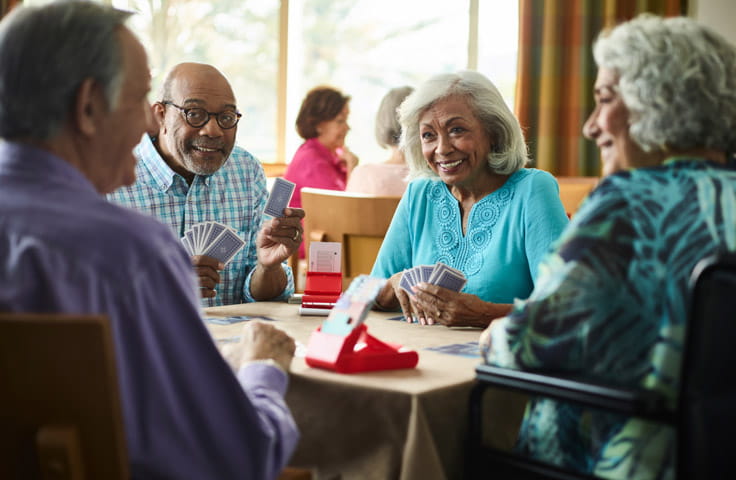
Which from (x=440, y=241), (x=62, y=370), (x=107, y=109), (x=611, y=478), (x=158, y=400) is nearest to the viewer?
(x=62, y=370)

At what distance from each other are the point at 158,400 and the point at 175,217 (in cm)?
163

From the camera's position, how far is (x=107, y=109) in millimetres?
1227

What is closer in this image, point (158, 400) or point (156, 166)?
point (158, 400)

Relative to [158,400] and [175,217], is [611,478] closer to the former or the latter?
[158,400]

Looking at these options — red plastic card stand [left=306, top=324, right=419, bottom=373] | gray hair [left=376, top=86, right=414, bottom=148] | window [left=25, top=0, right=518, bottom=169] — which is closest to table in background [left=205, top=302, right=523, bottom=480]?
red plastic card stand [left=306, top=324, right=419, bottom=373]

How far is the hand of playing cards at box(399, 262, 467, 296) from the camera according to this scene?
2113mm

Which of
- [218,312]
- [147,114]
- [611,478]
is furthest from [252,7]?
[611,478]

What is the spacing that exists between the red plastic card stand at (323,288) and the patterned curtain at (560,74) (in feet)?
12.1

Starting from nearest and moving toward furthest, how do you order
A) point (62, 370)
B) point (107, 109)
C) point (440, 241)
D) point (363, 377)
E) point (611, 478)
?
point (62, 370), point (107, 109), point (611, 478), point (363, 377), point (440, 241)

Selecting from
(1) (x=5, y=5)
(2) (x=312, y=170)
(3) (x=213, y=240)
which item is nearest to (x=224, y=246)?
A: (3) (x=213, y=240)

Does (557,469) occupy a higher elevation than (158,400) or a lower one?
lower

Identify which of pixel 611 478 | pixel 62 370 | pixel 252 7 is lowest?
pixel 611 478

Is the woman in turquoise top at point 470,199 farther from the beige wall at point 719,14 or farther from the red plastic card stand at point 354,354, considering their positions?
the beige wall at point 719,14

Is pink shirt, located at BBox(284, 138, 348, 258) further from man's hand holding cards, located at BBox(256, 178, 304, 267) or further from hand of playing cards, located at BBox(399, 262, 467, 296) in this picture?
hand of playing cards, located at BBox(399, 262, 467, 296)
